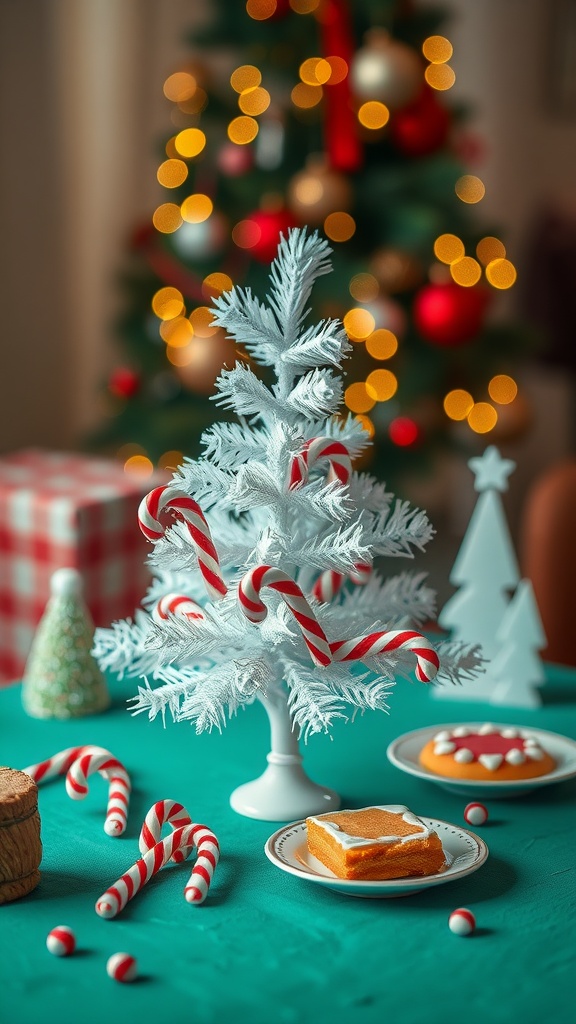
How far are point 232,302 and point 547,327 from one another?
373 cm

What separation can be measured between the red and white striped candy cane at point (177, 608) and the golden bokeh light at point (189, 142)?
6.80 ft

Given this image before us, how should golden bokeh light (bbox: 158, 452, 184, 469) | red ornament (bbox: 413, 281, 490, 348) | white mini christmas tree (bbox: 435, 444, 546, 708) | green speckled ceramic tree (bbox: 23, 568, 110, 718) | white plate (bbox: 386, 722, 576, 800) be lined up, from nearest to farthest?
white plate (bbox: 386, 722, 576, 800) → green speckled ceramic tree (bbox: 23, 568, 110, 718) → white mini christmas tree (bbox: 435, 444, 546, 708) → red ornament (bbox: 413, 281, 490, 348) → golden bokeh light (bbox: 158, 452, 184, 469)

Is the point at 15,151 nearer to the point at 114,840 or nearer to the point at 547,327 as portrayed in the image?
the point at 547,327

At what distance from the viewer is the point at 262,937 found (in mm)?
872

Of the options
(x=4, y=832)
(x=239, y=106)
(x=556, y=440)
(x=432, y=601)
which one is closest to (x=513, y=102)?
(x=556, y=440)

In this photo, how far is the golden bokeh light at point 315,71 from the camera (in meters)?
2.80

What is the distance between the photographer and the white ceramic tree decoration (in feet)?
4.57

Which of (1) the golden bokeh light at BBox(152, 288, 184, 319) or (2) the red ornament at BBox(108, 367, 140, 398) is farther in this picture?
(1) the golden bokeh light at BBox(152, 288, 184, 319)

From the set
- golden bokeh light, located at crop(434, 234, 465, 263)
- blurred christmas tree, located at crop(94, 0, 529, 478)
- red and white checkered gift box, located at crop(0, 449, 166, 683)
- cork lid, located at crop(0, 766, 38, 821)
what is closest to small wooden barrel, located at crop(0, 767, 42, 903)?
cork lid, located at crop(0, 766, 38, 821)

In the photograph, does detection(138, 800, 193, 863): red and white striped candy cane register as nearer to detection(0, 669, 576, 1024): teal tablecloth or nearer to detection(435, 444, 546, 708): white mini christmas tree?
detection(0, 669, 576, 1024): teal tablecloth

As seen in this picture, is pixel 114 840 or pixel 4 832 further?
pixel 114 840

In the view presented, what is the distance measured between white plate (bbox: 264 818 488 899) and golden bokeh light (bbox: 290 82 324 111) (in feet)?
7.37

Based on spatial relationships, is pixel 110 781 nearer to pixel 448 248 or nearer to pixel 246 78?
pixel 448 248

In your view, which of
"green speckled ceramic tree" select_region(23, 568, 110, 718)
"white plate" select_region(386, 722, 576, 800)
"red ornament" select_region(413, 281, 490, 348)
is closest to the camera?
"white plate" select_region(386, 722, 576, 800)
